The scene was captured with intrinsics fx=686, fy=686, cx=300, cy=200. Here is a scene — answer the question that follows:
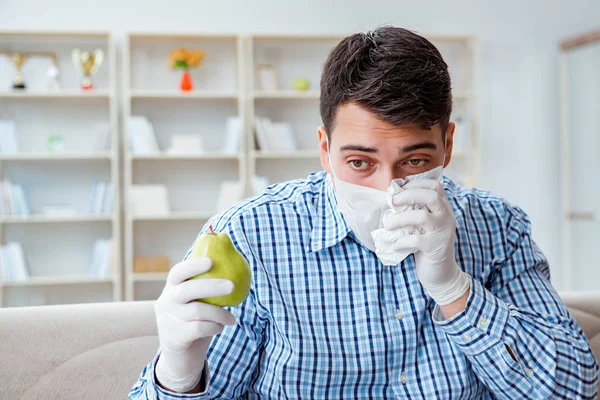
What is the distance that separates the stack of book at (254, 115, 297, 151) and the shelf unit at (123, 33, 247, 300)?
17 centimetres

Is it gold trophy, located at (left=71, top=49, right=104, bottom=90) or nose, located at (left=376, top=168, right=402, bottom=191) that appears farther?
gold trophy, located at (left=71, top=49, right=104, bottom=90)

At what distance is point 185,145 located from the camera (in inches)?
171

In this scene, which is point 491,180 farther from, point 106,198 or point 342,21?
point 106,198

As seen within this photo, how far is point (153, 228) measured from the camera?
457cm

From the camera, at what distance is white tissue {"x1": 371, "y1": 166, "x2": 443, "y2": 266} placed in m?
1.13

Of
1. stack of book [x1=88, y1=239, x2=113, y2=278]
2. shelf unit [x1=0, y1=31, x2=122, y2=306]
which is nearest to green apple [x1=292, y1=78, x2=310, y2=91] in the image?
shelf unit [x1=0, y1=31, x2=122, y2=306]

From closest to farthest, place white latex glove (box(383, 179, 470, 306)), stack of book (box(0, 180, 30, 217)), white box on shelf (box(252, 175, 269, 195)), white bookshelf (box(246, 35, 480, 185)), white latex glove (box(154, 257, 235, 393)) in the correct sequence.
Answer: white latex glove (box(154, 257, 235, 393))
white latex glove (box(383, 179, 470, 306))
stack of book (box(0, 180, 30, 217))
white box on shelf (box(252, 175, 269, 195))
white bookshelf (box(246, 35, 480, 185))

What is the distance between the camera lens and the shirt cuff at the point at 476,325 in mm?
1127

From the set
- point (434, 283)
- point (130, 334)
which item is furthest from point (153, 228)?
point (434, 283)

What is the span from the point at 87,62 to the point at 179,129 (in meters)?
0.71

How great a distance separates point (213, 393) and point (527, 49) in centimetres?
441

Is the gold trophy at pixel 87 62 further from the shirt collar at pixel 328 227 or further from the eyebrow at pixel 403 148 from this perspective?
the eyebrow at pixel 403 148

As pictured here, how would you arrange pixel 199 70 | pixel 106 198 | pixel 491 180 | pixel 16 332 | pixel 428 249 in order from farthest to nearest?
pixel 491 180
pixel 199 70
pixel 106 198
pixel 16 332
pixel 428 249

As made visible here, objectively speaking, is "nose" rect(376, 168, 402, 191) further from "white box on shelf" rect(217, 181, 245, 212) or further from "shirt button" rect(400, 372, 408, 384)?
"white box on shelf" rect(217, 181, 245, 212)
